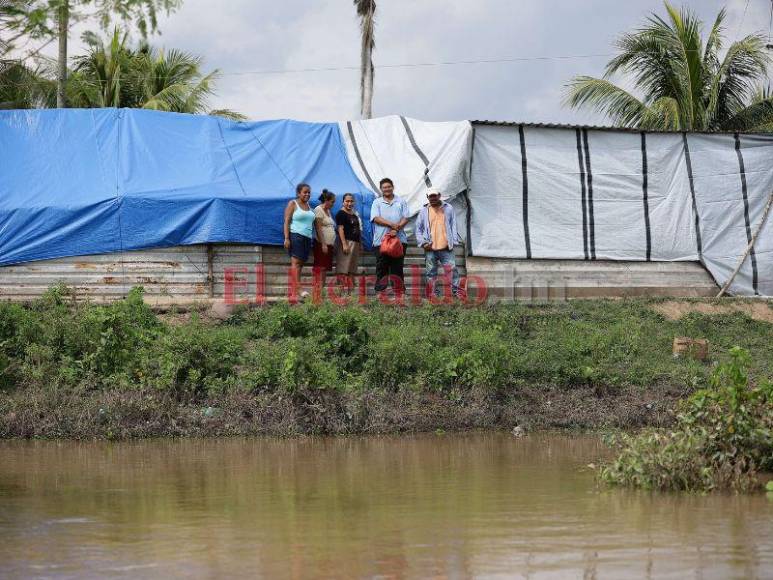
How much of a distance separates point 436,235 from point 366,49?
9.23m

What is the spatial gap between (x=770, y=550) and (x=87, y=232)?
377 inches

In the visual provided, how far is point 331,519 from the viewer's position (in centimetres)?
652

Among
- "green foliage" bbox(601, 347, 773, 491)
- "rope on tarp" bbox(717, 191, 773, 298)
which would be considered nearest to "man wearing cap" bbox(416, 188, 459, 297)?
"rope on tarp" bbox(717, 191, 773, 298)

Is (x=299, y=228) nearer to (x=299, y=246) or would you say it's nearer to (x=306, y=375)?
(x=299, y=246)

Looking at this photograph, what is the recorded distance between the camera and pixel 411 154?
1470 cm

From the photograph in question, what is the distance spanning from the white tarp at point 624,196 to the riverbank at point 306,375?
9.05ft

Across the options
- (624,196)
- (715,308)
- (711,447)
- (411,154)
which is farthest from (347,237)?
(711,447)

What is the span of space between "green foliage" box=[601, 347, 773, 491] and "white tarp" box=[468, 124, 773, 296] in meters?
6.99

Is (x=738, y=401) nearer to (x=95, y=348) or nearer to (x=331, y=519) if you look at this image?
(x=331, y=519)

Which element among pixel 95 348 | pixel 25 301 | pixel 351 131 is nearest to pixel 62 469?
pixel 95 348

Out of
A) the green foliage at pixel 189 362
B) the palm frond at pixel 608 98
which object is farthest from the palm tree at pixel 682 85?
the green foliage at pixel 189 362

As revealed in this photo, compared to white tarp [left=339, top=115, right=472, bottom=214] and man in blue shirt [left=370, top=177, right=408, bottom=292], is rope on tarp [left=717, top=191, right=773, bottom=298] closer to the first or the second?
white tarp [left=339, top=115, right=472, bottom=214]

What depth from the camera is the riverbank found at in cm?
1013

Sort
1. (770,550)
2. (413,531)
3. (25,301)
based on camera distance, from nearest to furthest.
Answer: (770,550), (413,531), (25,301)
